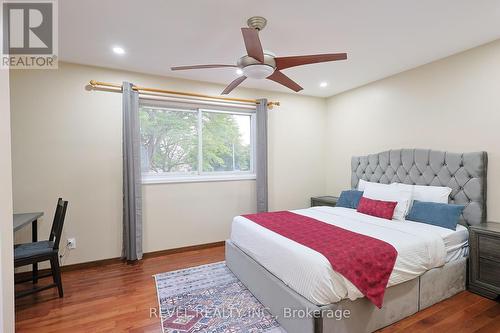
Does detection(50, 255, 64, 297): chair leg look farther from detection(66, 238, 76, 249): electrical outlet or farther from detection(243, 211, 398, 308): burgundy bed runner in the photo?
detection(243, 211, 398, 308): burgundy bed runner

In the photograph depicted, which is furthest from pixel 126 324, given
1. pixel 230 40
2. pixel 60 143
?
pixel 230 40

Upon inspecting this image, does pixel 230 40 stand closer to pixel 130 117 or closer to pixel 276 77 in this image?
pixel 276 77

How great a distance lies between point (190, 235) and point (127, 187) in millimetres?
1185

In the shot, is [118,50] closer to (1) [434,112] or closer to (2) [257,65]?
(2) [257,65]

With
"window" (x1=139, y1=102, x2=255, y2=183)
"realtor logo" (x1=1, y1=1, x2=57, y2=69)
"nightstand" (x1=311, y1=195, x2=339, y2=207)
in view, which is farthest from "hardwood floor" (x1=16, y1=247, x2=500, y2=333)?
"realtor logo" (x1=1, y1=1, x2=57, y2=69)

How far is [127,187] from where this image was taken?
10.7 ft

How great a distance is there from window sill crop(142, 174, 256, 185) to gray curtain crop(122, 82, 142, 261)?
0.80ft

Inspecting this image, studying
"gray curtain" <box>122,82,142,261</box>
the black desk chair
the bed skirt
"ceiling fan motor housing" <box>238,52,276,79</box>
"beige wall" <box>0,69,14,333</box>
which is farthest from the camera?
"gray curtain" <box>122,82,142,261</box>

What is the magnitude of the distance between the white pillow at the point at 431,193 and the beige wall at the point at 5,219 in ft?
12.9

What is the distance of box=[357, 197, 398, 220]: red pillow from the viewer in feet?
9.66

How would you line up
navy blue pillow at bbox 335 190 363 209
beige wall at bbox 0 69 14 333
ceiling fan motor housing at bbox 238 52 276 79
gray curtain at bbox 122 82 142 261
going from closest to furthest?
beige wall at bbox 0 69 14 333 < ceiling fan motor housing at bbox 238 52 276 79 < gray curtain at bbox 122 82 142 261 < navy blue pillow at bbox 335 190 363 209

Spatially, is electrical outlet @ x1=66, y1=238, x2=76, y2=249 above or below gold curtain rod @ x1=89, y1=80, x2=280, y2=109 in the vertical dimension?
below

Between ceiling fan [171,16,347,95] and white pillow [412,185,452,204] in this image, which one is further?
white pillow [412,185,452,204]

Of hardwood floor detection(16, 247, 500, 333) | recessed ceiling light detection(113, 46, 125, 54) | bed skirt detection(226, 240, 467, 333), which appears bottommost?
hardwood floor detection(16, 247, 500, 333)
